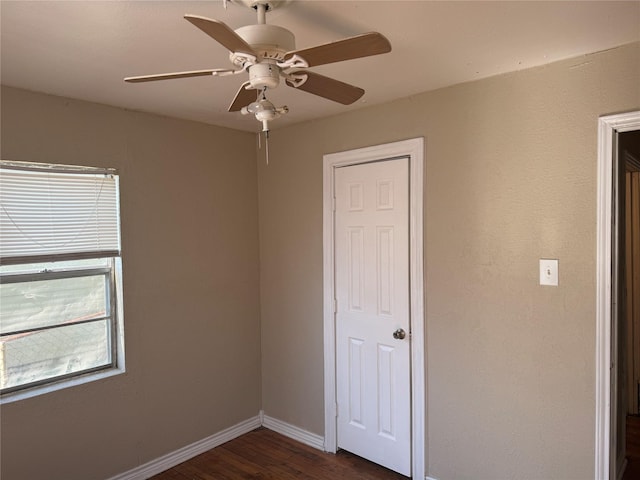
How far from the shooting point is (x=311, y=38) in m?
1.81

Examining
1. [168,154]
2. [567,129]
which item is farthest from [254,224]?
[567,129]

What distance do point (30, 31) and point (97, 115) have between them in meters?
1.01

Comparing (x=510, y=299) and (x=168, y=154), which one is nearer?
(x=510, y=299)

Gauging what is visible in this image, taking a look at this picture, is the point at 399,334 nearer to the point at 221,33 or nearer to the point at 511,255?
the point at 511,255

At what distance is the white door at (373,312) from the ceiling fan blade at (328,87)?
109 centimetres

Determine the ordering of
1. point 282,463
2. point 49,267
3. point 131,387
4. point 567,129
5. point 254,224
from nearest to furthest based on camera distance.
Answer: point 567,129, point 49,267, point 131,387, point 282,463, point 254,224

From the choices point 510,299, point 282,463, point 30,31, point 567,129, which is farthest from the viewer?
point 282,463

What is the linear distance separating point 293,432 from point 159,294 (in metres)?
1.51

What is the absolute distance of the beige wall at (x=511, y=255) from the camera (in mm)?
2121

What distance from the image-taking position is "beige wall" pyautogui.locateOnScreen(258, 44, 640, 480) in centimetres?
212

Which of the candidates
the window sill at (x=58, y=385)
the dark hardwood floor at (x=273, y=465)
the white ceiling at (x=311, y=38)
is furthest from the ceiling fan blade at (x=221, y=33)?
the dark hardwood floor at (x=273, y=465)

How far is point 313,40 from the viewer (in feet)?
6.00

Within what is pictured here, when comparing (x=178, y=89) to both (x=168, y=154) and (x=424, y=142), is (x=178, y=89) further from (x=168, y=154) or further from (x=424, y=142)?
(x=424, y=142)

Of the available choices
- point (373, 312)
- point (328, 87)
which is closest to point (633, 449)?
point (373, 312)
